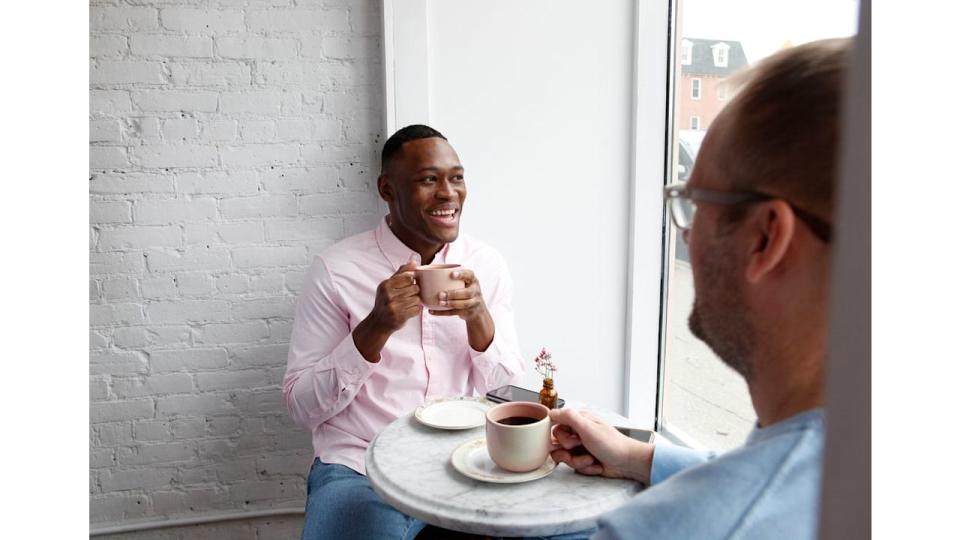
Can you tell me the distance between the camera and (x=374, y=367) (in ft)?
4.83

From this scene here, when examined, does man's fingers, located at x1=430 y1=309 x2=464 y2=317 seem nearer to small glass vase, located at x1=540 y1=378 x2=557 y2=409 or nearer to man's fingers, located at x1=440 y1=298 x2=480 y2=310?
man's fingers, located at x1=440 y1=298 x2=480 y2=310

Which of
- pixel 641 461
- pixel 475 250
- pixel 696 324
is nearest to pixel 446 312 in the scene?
pixel 475 250

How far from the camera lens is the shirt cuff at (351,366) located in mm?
1440

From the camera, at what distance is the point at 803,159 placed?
0.24 m

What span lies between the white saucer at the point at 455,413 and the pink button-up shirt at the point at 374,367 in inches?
10.6

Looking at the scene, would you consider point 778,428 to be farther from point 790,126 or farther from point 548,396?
point 548,396

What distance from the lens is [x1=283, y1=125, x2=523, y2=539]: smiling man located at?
1.43 metres

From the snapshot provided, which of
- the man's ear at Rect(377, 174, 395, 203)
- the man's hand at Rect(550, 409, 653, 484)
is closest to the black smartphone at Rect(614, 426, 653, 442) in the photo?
the man's hand at Rect(550, 409, 653, 484)

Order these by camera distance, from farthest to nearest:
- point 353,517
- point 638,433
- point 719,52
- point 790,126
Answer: point 719,52
point 353,517
point 638,433
point 790,126

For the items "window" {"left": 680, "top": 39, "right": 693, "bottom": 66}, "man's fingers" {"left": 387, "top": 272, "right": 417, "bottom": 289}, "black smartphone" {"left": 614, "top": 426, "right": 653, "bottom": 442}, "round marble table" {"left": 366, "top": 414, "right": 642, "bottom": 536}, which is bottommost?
"round marble table" {"left": 366, "top": 414, "right": 642, "bottom": 536}

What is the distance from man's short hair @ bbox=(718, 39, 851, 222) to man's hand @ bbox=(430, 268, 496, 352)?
3.28 feet

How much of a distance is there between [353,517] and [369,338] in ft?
1.15

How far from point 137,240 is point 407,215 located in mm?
790
